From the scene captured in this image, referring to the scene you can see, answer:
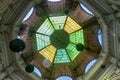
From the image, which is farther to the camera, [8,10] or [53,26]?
[53,26]

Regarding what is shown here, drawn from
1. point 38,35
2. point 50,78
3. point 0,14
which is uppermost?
point 0,14

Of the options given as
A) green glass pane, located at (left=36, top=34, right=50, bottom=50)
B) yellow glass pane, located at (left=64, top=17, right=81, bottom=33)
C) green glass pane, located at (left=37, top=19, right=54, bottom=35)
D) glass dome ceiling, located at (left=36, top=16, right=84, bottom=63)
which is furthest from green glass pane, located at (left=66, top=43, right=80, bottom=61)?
green glass pane, located at (left=37, top=19, right=54, bottom=35)

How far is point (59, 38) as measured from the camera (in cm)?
2634

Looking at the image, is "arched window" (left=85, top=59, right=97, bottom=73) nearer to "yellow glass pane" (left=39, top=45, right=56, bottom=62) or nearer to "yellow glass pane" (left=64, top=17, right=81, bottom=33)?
"yellow glass pane" (left=64, top=17, right=81, bottom=33)

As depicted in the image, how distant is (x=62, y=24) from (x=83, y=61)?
271 centimetres

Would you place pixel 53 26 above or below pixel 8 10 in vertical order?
below

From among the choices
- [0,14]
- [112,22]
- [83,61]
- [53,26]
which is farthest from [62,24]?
[0,14]

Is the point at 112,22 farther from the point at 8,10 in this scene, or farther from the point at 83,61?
the point at 8,10

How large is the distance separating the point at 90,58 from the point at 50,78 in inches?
107

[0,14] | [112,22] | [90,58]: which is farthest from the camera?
[90,58]

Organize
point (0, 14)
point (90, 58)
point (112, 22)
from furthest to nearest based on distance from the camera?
point (90, 58) < point (112, 22) < point (0, 14)

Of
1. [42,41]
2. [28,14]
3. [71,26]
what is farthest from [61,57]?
[28,14]

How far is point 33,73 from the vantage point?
23859 mm

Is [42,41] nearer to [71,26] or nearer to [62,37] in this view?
[62,37]
